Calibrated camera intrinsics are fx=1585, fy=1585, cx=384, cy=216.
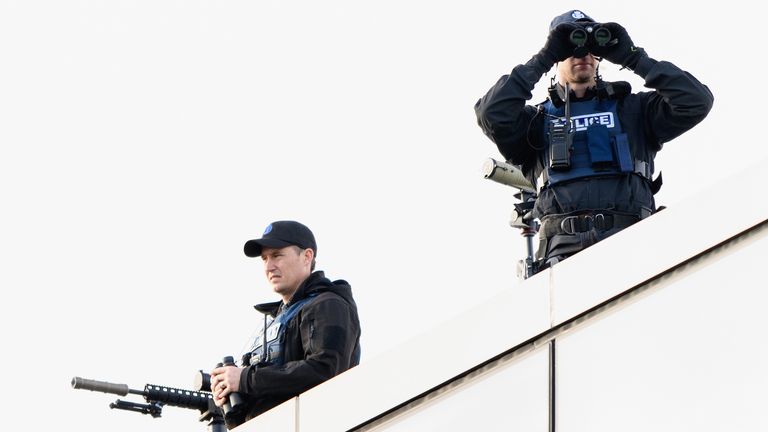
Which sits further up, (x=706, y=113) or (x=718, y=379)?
(x=706, y=113)

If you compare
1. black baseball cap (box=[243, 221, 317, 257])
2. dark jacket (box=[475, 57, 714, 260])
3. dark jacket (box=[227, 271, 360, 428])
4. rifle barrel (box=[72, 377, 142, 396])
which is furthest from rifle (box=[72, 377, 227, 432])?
dark jacket (box=[475, 57, 714, 260])

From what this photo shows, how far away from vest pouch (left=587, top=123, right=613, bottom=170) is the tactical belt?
0.80 ft

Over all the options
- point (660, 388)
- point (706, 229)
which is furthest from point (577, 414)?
point (706, 229)

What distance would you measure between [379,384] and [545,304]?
0.93 m

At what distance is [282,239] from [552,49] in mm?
1552

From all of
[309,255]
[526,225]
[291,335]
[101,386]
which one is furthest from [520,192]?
[101,386]

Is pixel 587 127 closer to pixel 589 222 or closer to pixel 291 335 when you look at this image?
pixel 589 222

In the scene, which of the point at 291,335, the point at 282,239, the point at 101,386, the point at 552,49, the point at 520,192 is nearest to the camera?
the point at 552,49

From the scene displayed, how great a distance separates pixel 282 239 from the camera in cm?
739

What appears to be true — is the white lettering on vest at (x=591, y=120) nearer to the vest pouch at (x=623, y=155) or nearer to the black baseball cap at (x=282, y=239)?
the vest pouch at (x=623, y=155)

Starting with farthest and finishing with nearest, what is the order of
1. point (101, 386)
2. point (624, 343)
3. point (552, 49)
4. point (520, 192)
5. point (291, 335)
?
point (101, 386) → point (520, 192) → point (291, 335) → point (552, 49) → point (624, 343)

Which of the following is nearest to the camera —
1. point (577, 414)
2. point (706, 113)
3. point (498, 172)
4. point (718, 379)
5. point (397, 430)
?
point (718, 379)

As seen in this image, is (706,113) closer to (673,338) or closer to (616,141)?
(616,141)

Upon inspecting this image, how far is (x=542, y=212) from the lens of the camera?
6.84m
